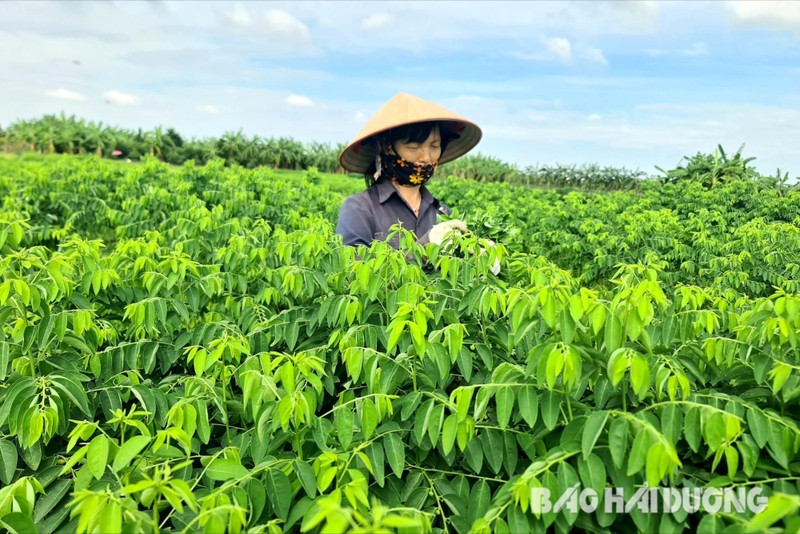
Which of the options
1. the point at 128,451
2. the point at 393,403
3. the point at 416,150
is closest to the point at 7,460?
the point at 128,451

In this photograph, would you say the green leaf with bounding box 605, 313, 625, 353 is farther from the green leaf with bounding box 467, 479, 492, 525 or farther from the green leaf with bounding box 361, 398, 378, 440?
the green leaf with bounding box 361, 398, 378, 440

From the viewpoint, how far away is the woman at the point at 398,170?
13.8 ft

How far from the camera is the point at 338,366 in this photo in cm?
264

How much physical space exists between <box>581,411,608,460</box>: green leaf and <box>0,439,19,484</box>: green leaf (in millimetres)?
1849

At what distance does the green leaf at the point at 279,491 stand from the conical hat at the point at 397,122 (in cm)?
293

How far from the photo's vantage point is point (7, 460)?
6.86ft

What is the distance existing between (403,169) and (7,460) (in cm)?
293

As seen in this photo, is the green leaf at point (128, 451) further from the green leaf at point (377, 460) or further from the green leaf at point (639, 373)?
the green leaf at point (639, 373)

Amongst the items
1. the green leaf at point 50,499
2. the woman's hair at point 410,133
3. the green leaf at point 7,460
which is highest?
the woman's hair at point 410,133

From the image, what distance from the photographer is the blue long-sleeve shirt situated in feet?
13.7

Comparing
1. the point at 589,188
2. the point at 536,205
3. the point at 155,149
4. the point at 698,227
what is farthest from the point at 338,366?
the point at 155,149

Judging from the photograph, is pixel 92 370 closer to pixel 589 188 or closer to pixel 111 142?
pixel 589 188

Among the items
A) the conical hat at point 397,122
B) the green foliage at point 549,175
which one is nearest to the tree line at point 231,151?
the green foliage at point 549,175

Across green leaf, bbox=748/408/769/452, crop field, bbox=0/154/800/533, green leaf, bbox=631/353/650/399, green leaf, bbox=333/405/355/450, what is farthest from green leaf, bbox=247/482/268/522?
green leaf, bbox=748/408/769/452
